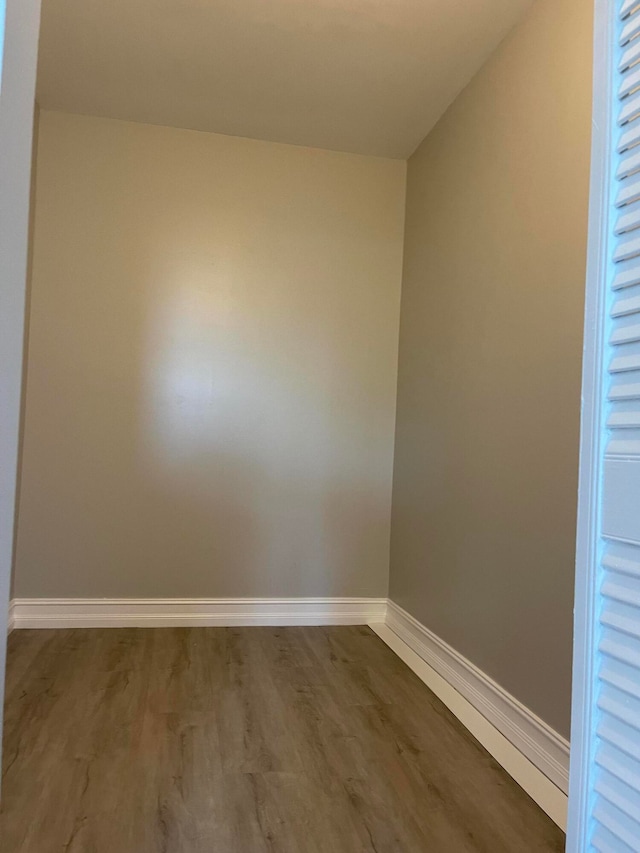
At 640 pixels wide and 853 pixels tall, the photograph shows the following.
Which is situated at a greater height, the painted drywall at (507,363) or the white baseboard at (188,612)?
the painted drywall at (507,363)

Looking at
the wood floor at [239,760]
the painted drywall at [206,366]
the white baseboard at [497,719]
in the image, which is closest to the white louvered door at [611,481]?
the wood floor at [239,760]

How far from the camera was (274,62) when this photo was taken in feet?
8.18

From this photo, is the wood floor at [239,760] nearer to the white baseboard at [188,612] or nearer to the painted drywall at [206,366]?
the white baseboard at [188,612]

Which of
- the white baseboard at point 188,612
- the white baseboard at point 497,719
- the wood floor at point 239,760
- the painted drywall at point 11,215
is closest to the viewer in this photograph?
the painted drywall at point 11,215

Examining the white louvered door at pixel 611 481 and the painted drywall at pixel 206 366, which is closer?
the white louvered door at pixel 611 481

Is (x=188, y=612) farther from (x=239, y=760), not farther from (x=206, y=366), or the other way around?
(x=239, y=760)

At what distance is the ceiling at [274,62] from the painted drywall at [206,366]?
20 centimetres

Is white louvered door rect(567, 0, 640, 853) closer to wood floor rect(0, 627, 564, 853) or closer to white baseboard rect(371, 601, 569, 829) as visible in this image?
wood floor rect(0, 627, 564, 853)

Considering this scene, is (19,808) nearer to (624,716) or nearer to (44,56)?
(624,716)

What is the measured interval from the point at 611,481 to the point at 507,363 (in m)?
1.38

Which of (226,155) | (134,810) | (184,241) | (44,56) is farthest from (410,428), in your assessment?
(44,56)

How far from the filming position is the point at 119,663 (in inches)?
99.8

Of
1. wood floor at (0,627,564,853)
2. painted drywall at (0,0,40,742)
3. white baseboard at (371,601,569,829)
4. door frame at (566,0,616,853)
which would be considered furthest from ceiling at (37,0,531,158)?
wood floor at (0,627,564,853)

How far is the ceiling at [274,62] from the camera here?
2193 mm
